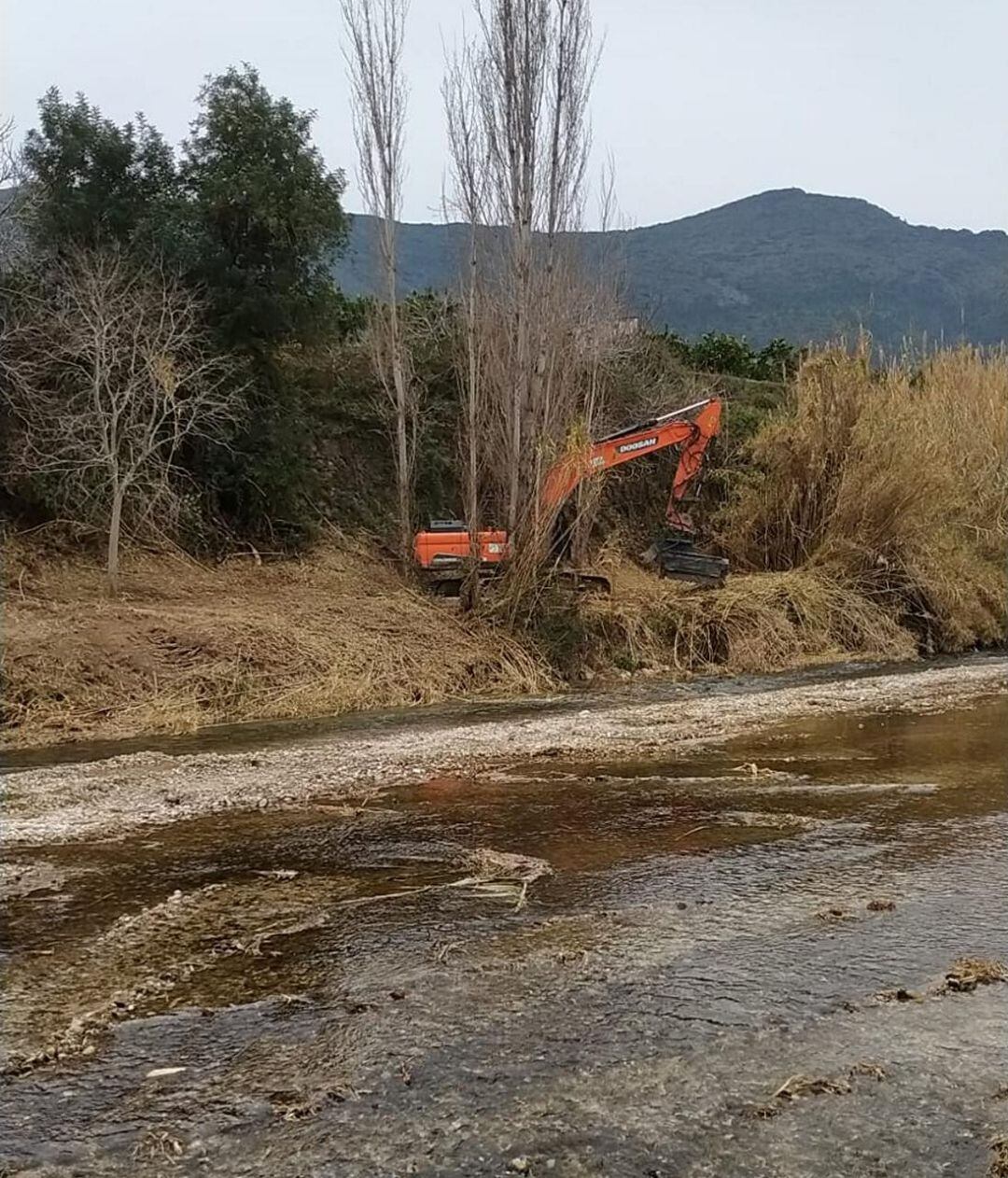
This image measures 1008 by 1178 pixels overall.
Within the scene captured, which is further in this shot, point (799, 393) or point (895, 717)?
point (799, 393)

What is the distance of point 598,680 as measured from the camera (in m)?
14.5

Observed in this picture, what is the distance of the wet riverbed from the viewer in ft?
10.9

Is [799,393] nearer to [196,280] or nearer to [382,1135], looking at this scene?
[196,280]

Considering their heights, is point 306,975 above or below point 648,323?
below

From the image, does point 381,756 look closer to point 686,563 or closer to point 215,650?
point 215,650

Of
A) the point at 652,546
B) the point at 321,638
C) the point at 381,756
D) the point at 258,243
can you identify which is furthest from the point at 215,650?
the point at 652,546

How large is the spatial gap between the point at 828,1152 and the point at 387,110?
1800cm

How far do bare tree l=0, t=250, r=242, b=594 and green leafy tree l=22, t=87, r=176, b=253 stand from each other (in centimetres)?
61

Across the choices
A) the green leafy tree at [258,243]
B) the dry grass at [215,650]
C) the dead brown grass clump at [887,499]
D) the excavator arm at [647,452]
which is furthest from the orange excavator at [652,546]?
the green leafy tree at [258,243]

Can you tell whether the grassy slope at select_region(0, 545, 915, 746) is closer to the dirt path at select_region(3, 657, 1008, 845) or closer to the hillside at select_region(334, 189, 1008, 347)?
the dirt path at select_region(3, 657, 1008, 845)

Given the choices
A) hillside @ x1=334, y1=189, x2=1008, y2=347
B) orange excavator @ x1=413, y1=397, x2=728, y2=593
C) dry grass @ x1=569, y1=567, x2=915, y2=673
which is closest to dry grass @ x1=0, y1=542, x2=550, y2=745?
orange excavator @ x1=413, y1=397, x2=728, y2=593

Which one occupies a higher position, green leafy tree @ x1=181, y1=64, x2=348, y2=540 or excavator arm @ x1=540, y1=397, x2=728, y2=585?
green leafy tree @ x1=181, y1=64, x2=348, y2=540

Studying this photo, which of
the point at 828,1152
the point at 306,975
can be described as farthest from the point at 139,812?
the point at 828,1152

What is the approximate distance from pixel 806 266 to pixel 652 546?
7421 cm
